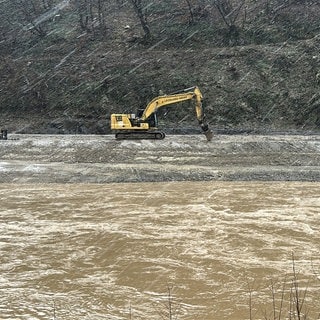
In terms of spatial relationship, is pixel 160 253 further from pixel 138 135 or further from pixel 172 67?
pixel 172 67

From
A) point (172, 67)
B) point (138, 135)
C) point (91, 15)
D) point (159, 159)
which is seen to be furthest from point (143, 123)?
point (91, 15)

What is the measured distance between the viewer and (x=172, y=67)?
129 ft

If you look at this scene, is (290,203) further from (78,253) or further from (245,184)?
(78,253)

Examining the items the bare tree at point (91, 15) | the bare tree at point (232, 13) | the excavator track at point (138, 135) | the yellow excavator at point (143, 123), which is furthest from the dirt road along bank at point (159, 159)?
the bare tree at point (91, 15)

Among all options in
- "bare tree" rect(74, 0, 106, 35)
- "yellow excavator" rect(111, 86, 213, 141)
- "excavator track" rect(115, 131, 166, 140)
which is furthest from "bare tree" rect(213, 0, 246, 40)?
"excavator track" rect(115, 131, 166, 140)

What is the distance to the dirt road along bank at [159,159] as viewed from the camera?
20594 mm

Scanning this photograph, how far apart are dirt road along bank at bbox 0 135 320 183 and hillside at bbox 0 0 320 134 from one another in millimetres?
7742

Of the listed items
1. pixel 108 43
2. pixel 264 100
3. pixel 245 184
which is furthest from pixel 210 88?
pixel 245 184

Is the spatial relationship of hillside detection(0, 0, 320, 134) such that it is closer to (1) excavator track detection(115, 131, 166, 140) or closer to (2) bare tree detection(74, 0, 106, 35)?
(2) bare tree detection(74, 0, 106, 35)

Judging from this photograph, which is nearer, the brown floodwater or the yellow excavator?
the brown floodwater

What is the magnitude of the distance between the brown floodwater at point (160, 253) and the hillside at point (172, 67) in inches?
648

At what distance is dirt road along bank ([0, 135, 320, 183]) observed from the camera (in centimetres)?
2059

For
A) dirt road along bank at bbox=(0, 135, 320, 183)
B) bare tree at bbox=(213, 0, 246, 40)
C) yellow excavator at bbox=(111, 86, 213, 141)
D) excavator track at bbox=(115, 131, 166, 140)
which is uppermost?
bare tree at bbox=(213, 0, 246, 40)

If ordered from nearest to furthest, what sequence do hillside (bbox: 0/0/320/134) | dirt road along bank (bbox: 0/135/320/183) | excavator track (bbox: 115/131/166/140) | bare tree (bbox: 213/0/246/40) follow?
1. dirt road along bank (bbox: 0/135/320/183)
2. excavator track (bbox: 115/131/166/140)
3. hillside (bbox: 0/0/320/134)
4. bare tree (bbox: 213/0/246/40)
